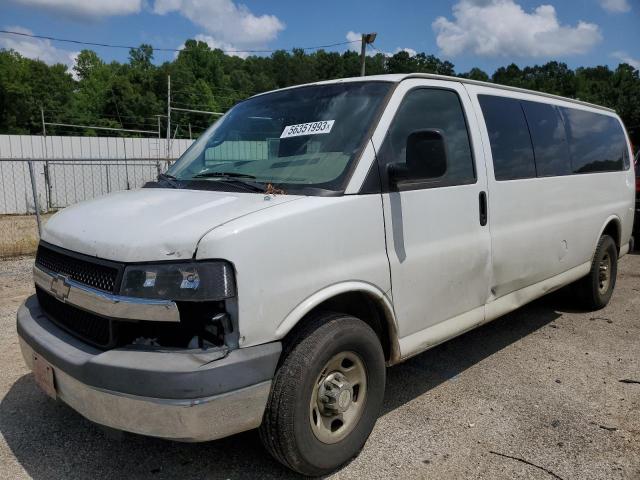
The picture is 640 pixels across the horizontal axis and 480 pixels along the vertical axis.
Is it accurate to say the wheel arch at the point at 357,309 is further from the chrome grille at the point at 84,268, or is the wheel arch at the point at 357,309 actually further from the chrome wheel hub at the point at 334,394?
the chrome grille at the point at 84,268

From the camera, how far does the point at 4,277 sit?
7.26 metres

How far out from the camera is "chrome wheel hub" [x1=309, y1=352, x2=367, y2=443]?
2.74 meters

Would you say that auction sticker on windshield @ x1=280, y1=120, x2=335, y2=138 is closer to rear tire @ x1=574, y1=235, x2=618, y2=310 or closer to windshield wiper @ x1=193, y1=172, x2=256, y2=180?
windshield wiper @ x1=193, y1=172, x2=256, y2=180

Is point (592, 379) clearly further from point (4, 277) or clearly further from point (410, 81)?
point (4, 277)

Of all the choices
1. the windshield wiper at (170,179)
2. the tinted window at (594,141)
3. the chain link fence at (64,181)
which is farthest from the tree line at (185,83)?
the windshield wiper at (170,179)

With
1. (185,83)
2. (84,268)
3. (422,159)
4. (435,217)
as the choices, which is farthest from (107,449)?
(185,83)

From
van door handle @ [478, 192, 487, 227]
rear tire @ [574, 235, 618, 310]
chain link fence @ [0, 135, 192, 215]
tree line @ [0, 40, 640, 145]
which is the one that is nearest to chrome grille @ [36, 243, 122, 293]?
van door handle @ [478, 192, 487, 227]

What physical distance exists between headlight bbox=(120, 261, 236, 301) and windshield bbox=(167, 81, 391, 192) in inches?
30.5

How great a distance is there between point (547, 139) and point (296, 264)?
310 cm

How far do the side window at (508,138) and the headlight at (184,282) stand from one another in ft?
7.77

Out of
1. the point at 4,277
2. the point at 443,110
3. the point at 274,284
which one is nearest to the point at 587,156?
the point at 443,110

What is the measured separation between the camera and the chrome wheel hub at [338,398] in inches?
108

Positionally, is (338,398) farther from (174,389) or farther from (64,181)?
(64,181)

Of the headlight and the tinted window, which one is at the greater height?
the tinted window
